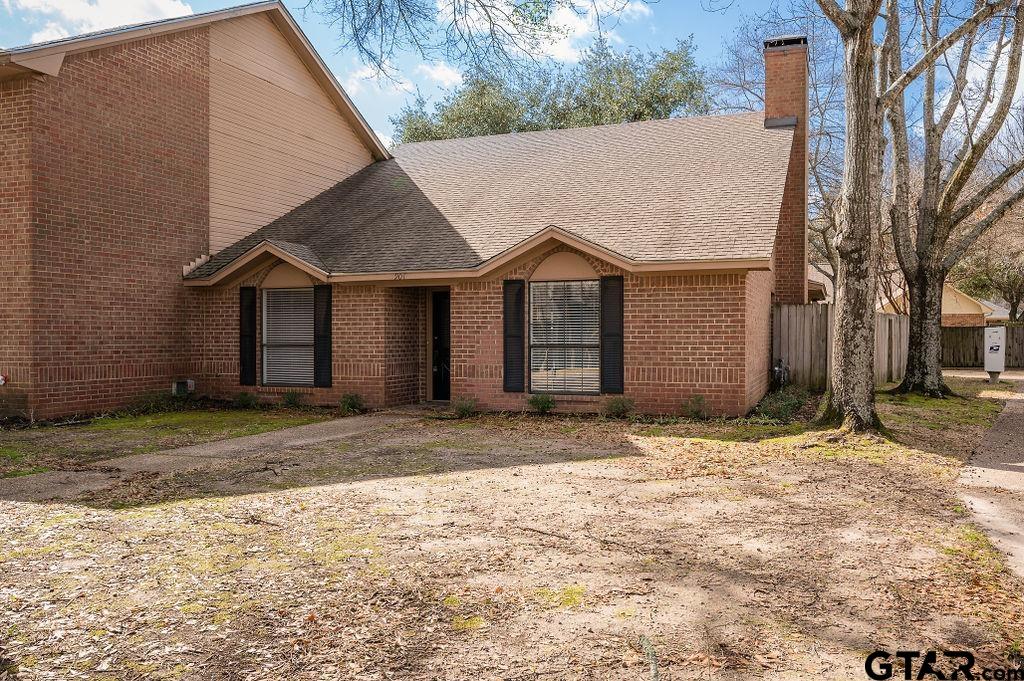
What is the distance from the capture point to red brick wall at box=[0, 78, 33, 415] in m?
11.5

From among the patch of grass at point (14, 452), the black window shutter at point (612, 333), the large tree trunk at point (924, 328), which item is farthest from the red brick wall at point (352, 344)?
the large tree trunk at point (924, 328)

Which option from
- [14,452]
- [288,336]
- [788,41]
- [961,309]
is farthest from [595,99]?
[961,309]

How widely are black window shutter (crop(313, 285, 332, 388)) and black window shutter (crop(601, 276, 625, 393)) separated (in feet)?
16.5

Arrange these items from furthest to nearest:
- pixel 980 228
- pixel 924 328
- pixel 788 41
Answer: pixel 788 41, pixel 924 328, pixel 980 228

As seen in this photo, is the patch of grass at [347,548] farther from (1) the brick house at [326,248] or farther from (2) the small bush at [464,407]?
(1) the brick house at [326,248]

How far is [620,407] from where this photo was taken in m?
12.2

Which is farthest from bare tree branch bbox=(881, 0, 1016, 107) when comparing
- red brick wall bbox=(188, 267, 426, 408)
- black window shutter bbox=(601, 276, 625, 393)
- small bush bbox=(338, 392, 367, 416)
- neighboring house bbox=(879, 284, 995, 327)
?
neighboring house bbox=(879, 284, 995, 327)

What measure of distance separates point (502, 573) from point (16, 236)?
10498mm

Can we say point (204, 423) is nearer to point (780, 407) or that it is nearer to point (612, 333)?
point (612, 333)

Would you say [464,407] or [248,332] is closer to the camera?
[464,407]

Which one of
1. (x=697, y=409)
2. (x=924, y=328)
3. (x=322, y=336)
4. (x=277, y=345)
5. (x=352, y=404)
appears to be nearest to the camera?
(x=697, y=409)

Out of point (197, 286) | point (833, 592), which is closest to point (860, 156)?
point (833, 592)

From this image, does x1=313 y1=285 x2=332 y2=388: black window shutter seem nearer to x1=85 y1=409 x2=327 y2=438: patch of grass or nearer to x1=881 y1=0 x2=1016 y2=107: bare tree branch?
x1=85 y1=409 x2=327 y2=438: patch of grass

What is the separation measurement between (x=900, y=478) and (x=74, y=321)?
1183 centimetres
